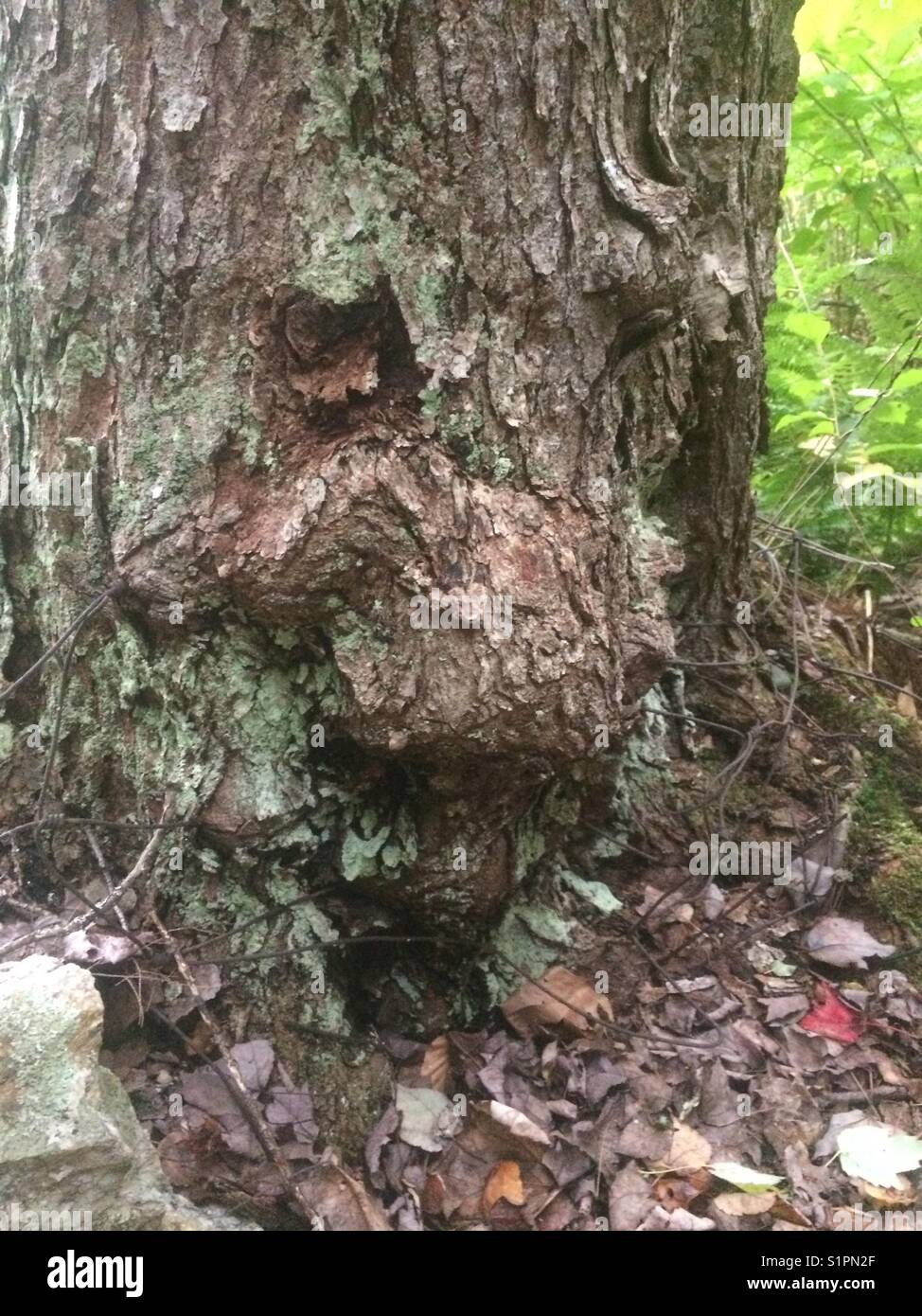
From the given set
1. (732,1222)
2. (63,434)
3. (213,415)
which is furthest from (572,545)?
(732,1222)

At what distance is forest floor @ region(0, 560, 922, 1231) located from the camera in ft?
6.56

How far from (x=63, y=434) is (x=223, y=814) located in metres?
0.92

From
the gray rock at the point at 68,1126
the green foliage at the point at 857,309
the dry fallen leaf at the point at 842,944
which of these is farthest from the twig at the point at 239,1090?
the green foliage at the point at 857,309

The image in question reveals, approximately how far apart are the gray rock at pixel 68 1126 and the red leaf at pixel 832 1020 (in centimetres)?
148

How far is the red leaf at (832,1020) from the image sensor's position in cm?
245

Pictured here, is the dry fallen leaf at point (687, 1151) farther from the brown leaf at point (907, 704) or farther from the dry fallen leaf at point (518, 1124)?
the brown leaf at point (907, 704)

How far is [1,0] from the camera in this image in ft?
6.60

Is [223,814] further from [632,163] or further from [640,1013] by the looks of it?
[632,163]

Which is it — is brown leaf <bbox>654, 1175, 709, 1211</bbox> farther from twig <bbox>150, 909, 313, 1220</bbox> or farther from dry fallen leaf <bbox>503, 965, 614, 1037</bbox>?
twig <bbox>150, 909, 313, 1220</bbox>

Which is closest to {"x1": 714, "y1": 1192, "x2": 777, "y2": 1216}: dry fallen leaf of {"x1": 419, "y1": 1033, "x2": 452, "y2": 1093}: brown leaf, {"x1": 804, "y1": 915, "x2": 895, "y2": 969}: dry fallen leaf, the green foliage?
{"x1": 419, "y1": 1033, "x2": 452, "y2": 1093}: brown leaf

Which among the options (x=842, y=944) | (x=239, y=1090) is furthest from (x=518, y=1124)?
(x=842, y=944)

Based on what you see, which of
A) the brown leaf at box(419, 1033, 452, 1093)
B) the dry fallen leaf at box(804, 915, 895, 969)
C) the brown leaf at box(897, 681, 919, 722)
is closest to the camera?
the brown leaf at box(419, 1033, 452, 1093)

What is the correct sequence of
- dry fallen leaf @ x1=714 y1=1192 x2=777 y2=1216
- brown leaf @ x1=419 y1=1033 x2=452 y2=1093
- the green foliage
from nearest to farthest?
dry fallen leaf @ x1=714 y1=1192 x2=777 y2=1216 → brown leaf @ x1=419 y1=1033 x2=452 y2=1093 → the green foliage

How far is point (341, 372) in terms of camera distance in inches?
76.2
